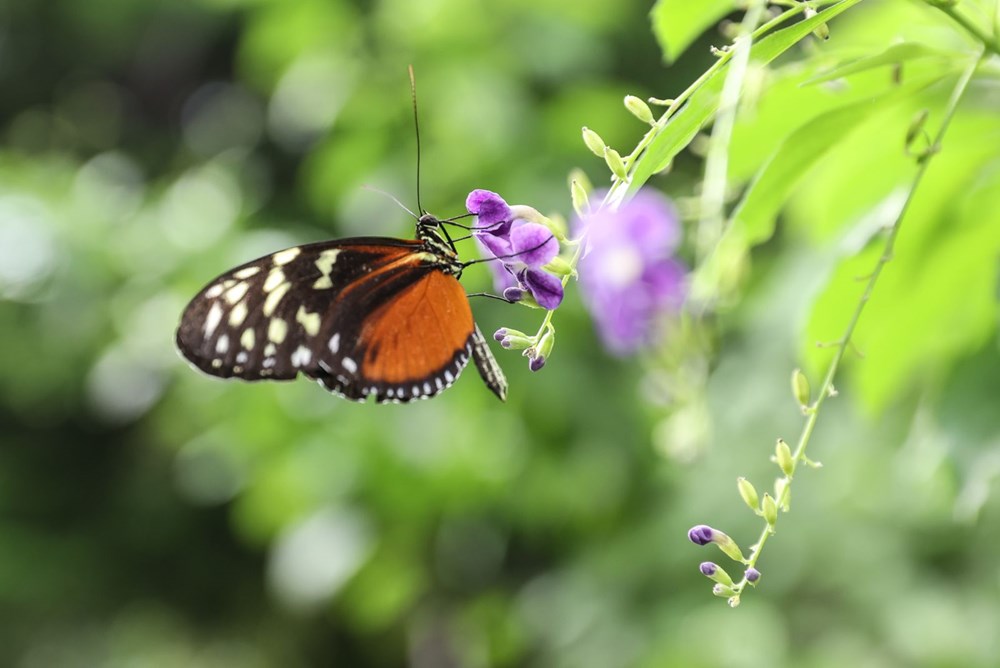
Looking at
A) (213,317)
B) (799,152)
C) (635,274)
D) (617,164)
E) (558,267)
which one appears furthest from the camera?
(635,274)

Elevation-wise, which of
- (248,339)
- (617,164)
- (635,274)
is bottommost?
(635,274)

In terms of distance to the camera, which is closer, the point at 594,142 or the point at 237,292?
the point at 594,142

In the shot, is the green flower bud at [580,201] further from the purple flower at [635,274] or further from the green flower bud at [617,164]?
the purple flower at [635,274]

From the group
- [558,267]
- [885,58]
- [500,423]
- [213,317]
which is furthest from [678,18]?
[500,423]

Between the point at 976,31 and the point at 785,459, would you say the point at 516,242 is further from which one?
the point at 976,31

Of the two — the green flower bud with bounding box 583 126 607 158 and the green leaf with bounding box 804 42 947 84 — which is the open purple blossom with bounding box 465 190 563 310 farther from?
the green leaf with bounding box 804 42 947 84

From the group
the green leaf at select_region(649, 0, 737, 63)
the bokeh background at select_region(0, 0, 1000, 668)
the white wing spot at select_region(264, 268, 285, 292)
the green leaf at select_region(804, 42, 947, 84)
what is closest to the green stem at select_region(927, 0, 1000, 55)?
the green leaf at select_region(804, 42, 947, 84)

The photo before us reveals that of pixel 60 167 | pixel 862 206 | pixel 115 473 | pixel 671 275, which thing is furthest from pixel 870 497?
pixel 115 473
